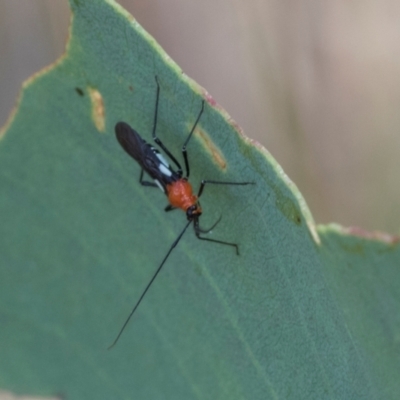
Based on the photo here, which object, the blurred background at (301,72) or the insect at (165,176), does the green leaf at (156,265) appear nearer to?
the insect at (165,176)

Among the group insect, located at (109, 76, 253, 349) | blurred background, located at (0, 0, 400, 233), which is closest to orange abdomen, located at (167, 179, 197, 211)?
insect, located at (109, 76, 253, 349)

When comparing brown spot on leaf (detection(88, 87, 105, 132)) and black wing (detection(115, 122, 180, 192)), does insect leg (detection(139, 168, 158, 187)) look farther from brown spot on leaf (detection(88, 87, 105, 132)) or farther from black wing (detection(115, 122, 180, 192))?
brown spot on leaf (detection(88, 87, 105, 132))

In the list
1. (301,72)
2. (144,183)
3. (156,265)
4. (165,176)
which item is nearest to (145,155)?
(144,183)

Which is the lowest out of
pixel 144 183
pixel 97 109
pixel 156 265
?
pixel 156 265

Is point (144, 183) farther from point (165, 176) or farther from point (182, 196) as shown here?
point (165, 176)

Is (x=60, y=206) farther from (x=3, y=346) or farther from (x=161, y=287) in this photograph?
(x=3, y=346)

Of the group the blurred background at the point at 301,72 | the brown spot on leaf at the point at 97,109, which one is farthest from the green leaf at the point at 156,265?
the blurred background at the point at 301,72
